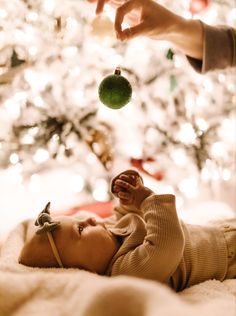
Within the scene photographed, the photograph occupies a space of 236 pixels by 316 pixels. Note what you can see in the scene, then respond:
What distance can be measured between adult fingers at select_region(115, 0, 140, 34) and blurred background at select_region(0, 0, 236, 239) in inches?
20.6

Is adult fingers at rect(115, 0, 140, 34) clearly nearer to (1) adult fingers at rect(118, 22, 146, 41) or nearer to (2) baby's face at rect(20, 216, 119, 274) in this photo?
(1) adult fingers at rect(118, 22, 146, 41)

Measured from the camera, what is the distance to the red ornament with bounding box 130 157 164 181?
1827mm

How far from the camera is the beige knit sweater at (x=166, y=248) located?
3.09ft

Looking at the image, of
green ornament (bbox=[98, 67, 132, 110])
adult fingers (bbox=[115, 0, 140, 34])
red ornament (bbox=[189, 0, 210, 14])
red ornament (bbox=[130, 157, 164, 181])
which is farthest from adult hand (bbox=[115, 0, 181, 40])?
red ornament (bbox=[130, 157, 164, 181])

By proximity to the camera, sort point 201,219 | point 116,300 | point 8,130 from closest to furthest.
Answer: point 116,300 < point 201,219 < point 8,130

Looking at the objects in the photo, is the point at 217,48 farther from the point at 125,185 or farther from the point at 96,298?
the point at 96,298

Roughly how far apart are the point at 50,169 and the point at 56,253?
2.58ft

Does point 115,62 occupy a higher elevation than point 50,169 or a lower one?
higher

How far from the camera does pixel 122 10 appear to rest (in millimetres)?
966

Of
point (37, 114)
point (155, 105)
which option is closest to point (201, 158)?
point (155, 105)

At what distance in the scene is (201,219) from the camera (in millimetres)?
1427

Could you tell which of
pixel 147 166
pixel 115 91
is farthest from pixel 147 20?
pixel 147 166

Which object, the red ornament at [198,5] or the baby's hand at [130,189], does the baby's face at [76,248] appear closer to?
the baby's hand at [130,189]

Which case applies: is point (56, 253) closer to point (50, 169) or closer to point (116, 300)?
point (116, 300)
